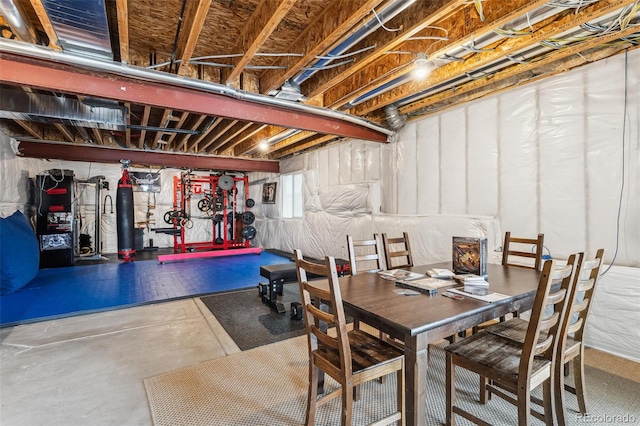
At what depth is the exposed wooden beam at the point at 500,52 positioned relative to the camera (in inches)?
83.8

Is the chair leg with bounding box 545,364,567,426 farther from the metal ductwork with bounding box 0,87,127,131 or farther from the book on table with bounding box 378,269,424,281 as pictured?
the metal ductwork with bounding box 0,87,127,131

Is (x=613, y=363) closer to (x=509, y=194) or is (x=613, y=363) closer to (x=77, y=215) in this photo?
(x=509, y=194)

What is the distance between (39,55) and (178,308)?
2.89m

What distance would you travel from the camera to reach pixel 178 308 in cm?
381

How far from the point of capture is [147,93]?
117 inches

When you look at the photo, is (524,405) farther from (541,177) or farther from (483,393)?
(541,177)

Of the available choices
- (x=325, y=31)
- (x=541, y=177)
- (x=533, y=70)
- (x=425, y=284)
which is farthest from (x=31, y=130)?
(x=541, y=177)

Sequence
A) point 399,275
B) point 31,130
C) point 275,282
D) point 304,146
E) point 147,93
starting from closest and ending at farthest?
point 399,275, point 147,93, point 275,282, point 31,130, point 304,146

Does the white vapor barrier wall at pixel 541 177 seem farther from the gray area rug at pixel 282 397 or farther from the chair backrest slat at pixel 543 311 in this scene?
the chair backrest slat at pixel 543 311

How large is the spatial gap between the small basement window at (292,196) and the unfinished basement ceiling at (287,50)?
3.77 m

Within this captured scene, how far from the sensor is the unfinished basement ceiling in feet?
7.13

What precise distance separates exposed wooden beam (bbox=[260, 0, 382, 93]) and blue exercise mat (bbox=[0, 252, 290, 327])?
132 inches

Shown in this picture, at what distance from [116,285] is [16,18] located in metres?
4.01

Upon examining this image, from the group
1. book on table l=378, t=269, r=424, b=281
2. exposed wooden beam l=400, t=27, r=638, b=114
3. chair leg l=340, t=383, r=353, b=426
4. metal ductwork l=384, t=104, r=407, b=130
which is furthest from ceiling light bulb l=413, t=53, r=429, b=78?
chair leg l=340, t=383, r=353, b=426
